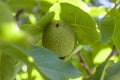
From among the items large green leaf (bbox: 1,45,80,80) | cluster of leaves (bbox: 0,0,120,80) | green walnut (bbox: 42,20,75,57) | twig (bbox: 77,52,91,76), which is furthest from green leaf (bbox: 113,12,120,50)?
twig (bbox: 77,52,91,76)

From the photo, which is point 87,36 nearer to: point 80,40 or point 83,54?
point 80,40

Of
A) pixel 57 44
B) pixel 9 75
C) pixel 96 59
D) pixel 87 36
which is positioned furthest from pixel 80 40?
pixel 96 59

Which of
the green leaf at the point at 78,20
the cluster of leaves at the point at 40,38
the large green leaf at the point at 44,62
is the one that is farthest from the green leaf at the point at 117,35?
the large green leaf at the point at 44,62

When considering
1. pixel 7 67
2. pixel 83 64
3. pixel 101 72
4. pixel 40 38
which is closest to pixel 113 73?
pixel 101 72

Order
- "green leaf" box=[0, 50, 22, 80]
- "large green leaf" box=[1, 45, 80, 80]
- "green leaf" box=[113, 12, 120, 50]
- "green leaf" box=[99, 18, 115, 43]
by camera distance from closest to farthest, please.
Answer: "large green leaf" box=[1, 45, 80, 80] < "green leaf" box=[0, 50, 22, 80] < "green leaf" box=[99, 18, 115, 43] < "green leaf" box=[113, 12, 120, 50]

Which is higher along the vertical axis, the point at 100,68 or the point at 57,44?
→ the point at 57,44

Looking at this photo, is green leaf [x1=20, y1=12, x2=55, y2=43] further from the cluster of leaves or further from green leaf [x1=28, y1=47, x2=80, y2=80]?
green leaf [x1=28, y1=47, x2=80, y2=80]
